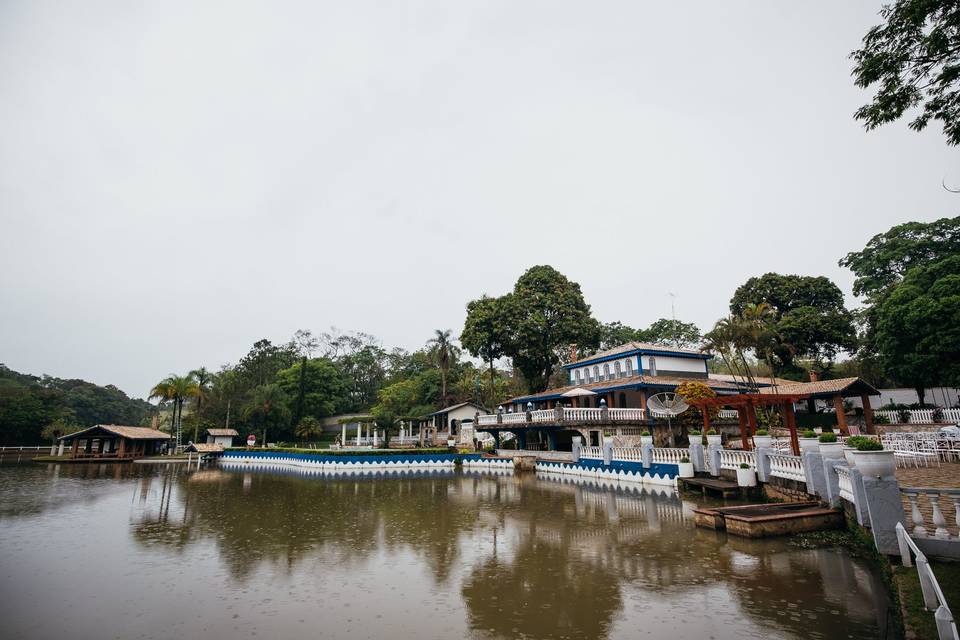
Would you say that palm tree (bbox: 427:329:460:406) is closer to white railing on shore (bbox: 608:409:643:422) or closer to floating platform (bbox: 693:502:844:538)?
white railing on shore (bbox: 608:409:643:422)

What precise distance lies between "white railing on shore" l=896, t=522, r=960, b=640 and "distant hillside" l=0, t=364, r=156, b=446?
79.0 metres

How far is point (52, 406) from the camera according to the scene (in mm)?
60438

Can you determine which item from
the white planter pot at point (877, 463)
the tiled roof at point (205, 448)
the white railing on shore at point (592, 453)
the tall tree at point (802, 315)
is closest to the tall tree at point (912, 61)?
the white planter pot at point (877, 463)

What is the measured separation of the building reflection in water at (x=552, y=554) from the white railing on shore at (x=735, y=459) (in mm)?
2607

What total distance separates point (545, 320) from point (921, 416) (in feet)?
92.0

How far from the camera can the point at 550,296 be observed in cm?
4762

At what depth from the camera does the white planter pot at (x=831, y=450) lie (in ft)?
40.9

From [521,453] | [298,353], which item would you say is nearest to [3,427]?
[298,353]

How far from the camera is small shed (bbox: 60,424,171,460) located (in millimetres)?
47531

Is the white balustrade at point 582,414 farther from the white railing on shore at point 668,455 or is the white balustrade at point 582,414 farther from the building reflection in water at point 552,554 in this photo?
the building reflection in water at point 552,554

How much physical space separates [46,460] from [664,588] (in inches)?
2415

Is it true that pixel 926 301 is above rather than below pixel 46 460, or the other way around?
above

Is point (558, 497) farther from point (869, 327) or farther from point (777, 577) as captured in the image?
point (869, 327)

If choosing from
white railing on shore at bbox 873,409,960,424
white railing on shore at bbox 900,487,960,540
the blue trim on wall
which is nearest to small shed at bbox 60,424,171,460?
the blue trim on wall
